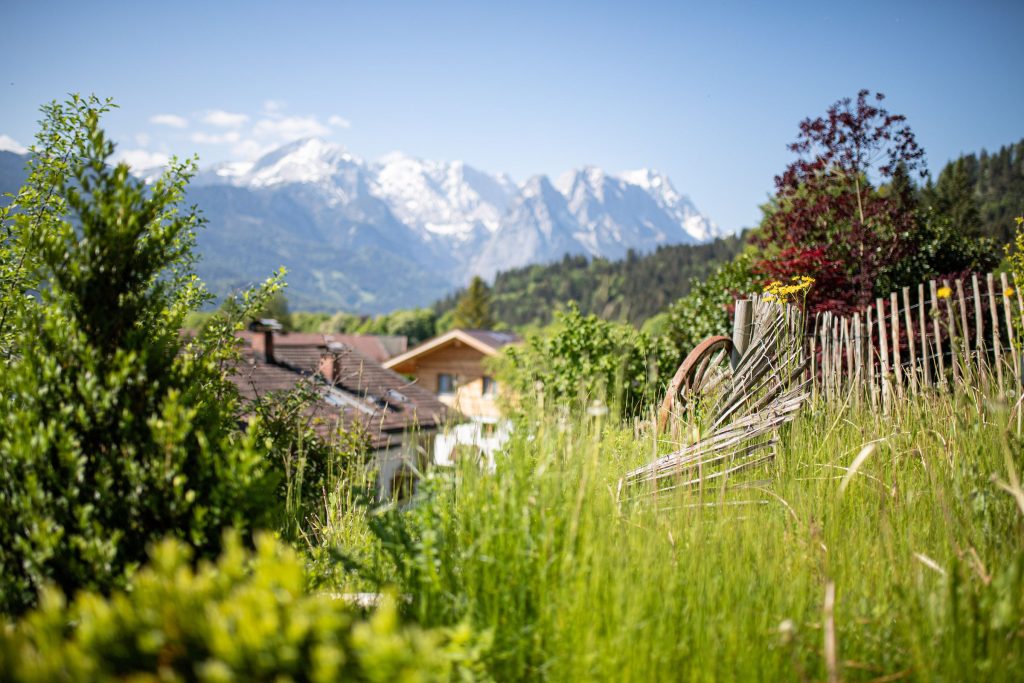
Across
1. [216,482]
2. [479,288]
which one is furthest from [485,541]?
[479,288]

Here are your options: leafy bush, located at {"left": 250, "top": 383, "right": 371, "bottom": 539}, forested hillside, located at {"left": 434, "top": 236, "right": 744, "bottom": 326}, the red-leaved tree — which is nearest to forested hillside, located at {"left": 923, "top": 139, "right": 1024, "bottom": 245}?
forested hillside, located at {"left": 434, "top": 236, "right": 744, "bottom": 326}

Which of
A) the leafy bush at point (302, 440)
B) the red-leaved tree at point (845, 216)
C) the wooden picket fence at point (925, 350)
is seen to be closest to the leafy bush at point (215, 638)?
the wooden picket fence at point (925, 350)

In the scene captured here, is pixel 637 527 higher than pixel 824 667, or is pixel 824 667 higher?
pixel 637 527

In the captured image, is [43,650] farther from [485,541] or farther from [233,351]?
[233,351]

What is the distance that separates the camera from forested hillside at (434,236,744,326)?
96.8 metres

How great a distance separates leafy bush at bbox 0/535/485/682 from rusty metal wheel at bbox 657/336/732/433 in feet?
8.06

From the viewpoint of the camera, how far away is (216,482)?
5.76ft

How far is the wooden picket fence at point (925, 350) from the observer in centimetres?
318

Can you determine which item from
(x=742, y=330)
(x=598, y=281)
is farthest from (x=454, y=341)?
(x=598, y=281)

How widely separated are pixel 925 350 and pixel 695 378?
1.64 meters

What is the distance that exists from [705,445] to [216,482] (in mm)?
1912

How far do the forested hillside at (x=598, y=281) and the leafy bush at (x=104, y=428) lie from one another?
80391 mm

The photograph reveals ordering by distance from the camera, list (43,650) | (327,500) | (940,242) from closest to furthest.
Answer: (43,650) → (327,500) → (940,242)

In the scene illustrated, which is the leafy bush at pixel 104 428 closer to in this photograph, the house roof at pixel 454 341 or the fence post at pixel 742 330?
the fence post at pixel 742 330
